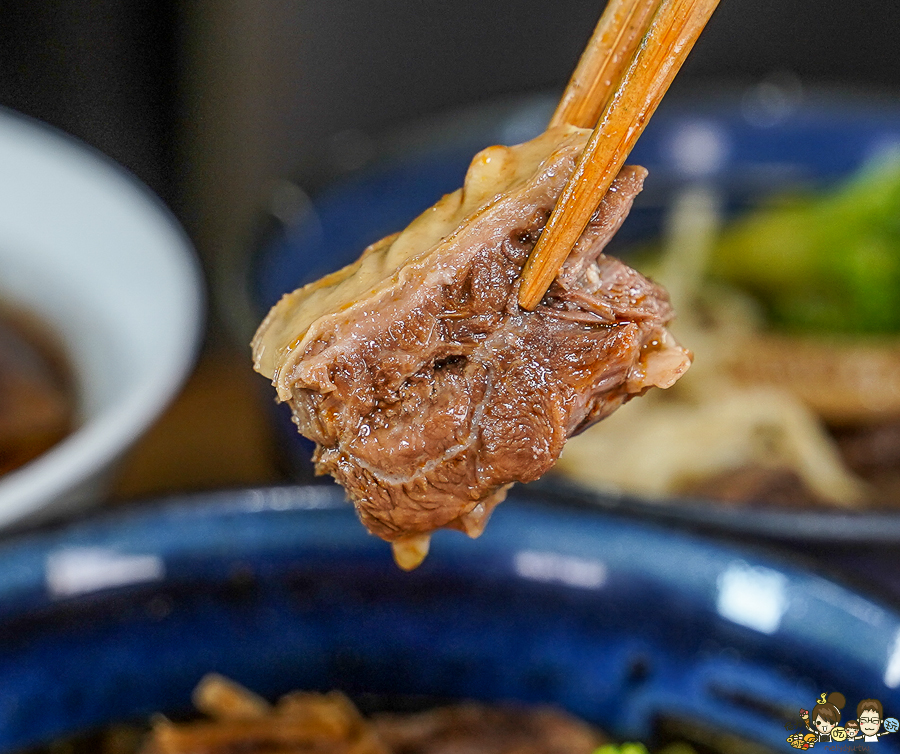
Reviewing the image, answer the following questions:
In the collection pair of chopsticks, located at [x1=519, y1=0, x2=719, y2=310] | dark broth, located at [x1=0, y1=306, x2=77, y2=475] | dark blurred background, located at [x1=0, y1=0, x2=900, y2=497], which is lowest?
pair of chopsticks, located at [x1=519, y1=0, x2=719, y2=310]

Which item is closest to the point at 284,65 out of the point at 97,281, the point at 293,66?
the point at 293,66

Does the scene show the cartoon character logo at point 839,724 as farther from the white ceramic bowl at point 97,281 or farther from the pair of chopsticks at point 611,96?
the white ceramic bowl at point 97,281

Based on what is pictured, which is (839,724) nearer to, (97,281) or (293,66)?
(97,281)

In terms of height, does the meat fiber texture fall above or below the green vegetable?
below

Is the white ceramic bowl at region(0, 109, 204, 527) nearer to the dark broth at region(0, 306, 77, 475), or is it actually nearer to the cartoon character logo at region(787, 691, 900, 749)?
the dark broth at region(0, 306, 77, 475)

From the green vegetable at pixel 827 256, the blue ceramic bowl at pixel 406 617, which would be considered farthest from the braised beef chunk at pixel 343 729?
the green vegetable at pixel 827 256

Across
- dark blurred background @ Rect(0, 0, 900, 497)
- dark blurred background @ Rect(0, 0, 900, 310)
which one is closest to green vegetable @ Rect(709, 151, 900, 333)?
dark blurred background @ Rect(0, 0, 900, 497)

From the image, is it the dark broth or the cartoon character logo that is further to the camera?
the dark broth
